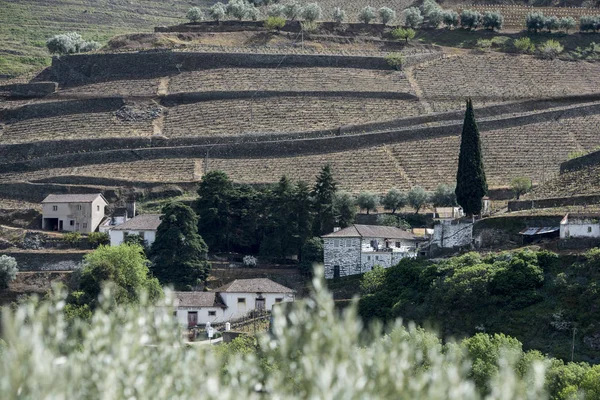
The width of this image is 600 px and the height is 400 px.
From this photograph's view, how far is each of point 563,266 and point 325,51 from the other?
59.9 metres

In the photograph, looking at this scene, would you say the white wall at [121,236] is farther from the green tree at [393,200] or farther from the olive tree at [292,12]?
the olive tree at [292,12]

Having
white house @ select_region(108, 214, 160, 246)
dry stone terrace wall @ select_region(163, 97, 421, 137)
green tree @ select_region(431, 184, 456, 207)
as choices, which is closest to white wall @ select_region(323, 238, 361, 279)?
green tree @ select_region(431, 184, 456, 207)

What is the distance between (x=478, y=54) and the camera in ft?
387

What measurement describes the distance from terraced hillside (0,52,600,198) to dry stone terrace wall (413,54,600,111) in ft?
0.51

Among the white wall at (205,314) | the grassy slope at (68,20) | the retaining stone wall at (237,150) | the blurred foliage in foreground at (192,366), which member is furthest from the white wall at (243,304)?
the grassy slope at (68,20)

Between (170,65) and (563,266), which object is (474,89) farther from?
(563,266)

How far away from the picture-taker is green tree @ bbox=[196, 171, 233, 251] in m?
78.6

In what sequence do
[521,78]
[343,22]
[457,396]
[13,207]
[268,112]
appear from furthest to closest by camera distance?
[343,22]
[521,78]
[268,112]
[13,207]
[457,396]

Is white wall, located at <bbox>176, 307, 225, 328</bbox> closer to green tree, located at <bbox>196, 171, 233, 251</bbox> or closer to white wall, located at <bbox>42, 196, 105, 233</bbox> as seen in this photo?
green tree, located at <bbox>196, 171, 233, 251</bbox>

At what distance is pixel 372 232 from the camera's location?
73.8 m

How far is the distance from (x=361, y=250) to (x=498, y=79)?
42832 mm

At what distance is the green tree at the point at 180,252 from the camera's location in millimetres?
73750

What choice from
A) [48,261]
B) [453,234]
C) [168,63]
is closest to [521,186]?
[453,234]

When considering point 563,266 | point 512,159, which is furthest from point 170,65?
point 563,266
